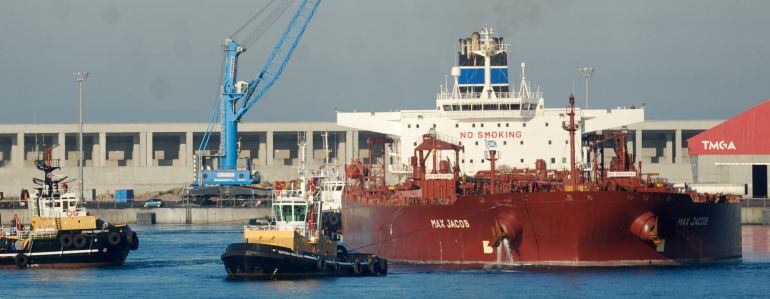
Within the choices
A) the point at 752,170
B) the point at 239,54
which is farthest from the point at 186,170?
the point at 752,170

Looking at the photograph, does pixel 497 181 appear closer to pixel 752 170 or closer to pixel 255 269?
pixel 255 269

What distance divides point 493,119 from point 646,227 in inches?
663

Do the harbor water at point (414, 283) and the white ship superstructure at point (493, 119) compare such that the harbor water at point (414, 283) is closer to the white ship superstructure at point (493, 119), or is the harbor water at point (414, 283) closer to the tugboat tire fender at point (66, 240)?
the tugboat tire fender at point (66, 240)

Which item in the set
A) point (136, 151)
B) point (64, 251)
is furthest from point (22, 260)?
point (136, 151)

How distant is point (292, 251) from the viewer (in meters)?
50.6

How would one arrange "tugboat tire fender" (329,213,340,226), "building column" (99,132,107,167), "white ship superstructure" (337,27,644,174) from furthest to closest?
"building column" (99,132,107,167)
"tugboat tire fender" (329,213,340,226)
"white ship superstructure" (337,27,644,174)

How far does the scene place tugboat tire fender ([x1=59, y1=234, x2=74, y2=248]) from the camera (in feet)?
191

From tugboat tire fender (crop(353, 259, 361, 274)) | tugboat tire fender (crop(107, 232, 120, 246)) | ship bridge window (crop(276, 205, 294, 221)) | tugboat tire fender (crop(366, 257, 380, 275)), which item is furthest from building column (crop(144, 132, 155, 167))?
ship bridge window (crop(276, 205, 294, 221))

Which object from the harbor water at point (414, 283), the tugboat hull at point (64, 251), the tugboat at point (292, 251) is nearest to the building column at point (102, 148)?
the harbor water at point (414, 283)

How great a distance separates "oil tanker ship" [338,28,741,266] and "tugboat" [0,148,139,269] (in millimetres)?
11455

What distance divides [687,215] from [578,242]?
16.0 feet

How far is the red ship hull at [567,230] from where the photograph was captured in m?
53.5

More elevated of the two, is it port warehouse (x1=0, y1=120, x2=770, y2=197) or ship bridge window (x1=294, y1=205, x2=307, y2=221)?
port warehouse (x1=0, y1=120, x2=770, y2=197)

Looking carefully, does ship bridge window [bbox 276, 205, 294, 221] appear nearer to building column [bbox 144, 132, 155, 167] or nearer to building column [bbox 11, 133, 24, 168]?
building column [bbox 144, 132, 155, 167]
